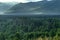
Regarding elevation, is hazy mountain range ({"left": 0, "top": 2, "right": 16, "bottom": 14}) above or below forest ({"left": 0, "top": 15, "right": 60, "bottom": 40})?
above

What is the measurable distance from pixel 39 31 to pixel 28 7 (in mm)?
214

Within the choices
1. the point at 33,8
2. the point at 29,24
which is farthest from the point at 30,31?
the point at 33,8

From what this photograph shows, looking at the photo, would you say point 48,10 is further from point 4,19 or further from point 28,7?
point 4,19

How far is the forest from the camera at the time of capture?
1.57m

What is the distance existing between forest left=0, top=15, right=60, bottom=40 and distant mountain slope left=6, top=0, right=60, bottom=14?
0.05 meters

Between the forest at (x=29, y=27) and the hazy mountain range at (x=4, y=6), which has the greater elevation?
the hazy mountain range at (x=4, y=6)

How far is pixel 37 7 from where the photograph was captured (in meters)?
1.62

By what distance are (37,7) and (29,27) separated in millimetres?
174

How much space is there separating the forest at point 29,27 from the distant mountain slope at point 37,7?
0.05 metres

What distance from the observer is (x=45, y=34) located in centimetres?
157

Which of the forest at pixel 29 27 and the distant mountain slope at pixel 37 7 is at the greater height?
the distant mountain slope at pixel 37 7

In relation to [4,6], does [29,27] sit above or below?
below

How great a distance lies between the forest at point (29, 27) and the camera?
1.57m

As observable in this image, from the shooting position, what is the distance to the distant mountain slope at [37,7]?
161cm
